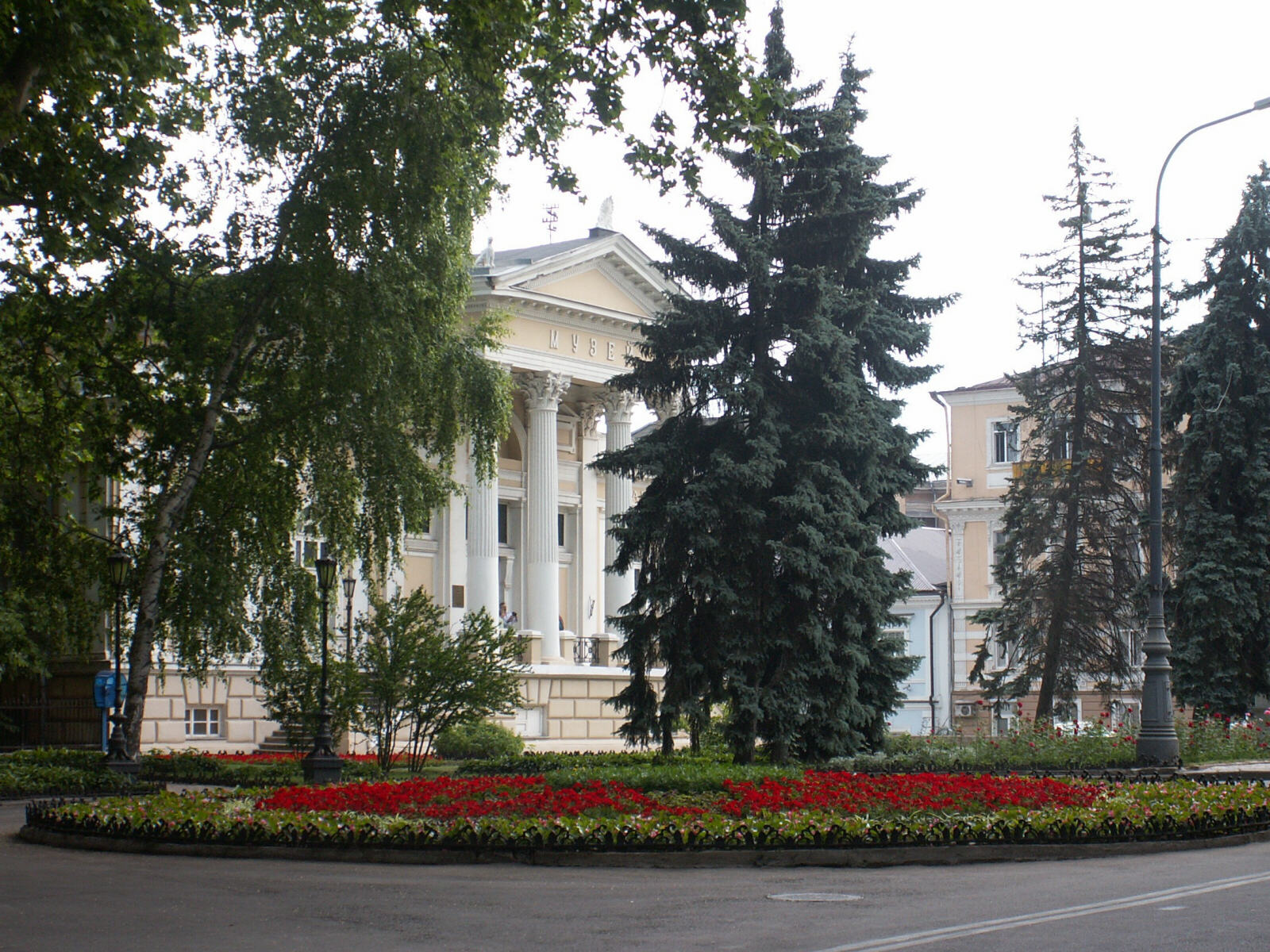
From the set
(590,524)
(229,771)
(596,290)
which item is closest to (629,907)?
(229,771)

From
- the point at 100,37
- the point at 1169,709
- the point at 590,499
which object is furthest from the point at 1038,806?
the point at 590,499

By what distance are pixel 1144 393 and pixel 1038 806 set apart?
2456 centimetres

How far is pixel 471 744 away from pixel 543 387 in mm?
12253

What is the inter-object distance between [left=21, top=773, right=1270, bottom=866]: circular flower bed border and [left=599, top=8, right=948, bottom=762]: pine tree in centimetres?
918

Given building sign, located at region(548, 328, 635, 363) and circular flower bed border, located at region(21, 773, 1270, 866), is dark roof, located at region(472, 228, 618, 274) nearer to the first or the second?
building sign, located at region(548, 328, 635, 363)

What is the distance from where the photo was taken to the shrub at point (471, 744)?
34.5 m

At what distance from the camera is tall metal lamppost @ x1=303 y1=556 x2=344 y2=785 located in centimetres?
2309

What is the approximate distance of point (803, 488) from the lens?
25.9 metres

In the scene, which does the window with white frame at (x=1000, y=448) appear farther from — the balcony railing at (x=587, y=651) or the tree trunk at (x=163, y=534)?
the tree trunk at (x=163, y=534)

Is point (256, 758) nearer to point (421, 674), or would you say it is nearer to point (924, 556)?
point (421, 674)

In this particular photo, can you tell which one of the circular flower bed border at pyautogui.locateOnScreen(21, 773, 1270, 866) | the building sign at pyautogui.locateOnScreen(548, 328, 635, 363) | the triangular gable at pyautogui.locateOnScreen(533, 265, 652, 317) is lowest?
the circular flower bed border at pyautogui.locateOnScreen(21, 773, 1270, 866)

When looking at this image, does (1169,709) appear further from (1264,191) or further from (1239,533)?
(1264,191)

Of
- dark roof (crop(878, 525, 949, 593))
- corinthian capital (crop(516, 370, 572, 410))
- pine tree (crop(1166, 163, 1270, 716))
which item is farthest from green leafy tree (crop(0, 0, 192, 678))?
dark roof (crop(878, 525, 949, 593))

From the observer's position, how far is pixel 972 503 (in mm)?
57375
